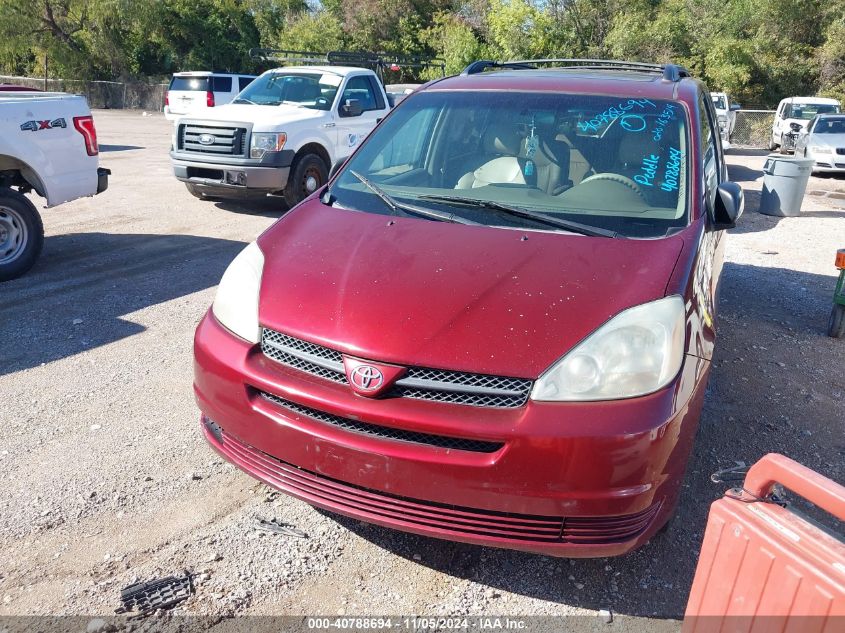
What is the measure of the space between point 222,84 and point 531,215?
23.0 m

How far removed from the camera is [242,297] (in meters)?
3.03

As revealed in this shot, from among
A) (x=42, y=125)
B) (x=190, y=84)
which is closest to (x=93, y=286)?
(x=42, y=125)

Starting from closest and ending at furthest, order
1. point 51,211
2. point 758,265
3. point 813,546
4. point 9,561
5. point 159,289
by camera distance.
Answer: point 813,546, point 9,561, point 159,289, point 758,265, point 51,211

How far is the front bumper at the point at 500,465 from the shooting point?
2369 millimetres

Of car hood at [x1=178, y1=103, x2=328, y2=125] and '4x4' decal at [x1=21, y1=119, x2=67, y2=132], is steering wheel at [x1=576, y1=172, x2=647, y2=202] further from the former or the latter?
car hood at [x1=178, y1=103, x2=328, y2=125]

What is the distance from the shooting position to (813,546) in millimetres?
1747

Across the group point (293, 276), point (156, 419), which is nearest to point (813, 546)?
point (293, 276)

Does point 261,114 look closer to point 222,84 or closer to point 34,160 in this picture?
point 34,160

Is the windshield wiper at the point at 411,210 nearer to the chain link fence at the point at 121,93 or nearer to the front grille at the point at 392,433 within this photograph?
the front grille at the point at 392,433

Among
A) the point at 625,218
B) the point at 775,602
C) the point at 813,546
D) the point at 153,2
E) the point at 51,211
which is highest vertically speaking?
the point at 153,2

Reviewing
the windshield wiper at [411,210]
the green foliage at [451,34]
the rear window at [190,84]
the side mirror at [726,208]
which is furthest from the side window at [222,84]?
the side mirror at [726,208]

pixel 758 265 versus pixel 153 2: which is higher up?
pixel 153 2

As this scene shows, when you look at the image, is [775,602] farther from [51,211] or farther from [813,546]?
[51,211]

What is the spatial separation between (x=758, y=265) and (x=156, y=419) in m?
6.83
